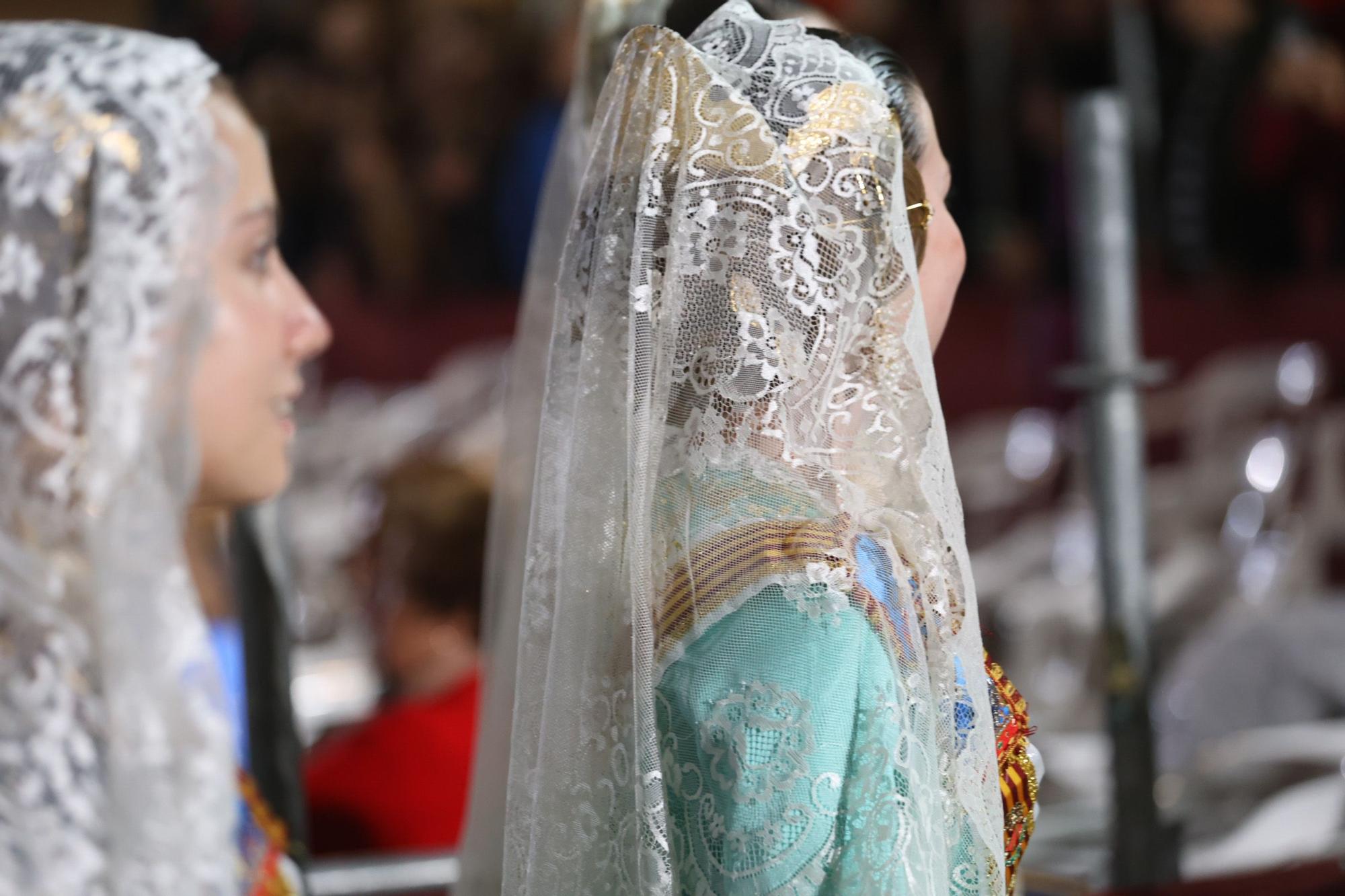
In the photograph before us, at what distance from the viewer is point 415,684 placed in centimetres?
324

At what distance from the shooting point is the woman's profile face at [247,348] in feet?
4.81

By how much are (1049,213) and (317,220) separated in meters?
3.10

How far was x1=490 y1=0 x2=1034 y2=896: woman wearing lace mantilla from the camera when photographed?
1.25m

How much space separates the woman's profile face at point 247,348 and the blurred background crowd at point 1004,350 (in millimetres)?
1421

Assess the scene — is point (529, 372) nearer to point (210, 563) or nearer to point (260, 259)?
point (260, 259)

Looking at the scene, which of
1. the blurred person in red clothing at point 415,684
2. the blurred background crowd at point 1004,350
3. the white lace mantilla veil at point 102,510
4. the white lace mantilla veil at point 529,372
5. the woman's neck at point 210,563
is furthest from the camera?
the woman's neck at point 210,563

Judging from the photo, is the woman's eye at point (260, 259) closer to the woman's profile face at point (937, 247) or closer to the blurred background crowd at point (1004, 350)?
the woman's profile face at point (937, 247)

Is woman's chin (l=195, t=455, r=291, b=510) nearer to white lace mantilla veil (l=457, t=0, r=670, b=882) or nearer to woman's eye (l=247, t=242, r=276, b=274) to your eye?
woman's eye (l=247, t=242, r=276, b=274)

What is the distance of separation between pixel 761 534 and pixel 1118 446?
1173mm

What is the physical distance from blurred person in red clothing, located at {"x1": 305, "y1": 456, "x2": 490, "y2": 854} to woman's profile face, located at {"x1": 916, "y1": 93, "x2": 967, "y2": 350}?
64.5 inches

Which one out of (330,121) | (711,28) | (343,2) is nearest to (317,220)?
(330,121)

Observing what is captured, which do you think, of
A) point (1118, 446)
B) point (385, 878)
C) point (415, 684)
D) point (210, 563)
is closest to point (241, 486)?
point (385, 878)

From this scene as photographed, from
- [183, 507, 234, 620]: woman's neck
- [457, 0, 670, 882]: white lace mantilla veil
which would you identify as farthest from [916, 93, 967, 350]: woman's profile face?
[183, 507, 234, 620]: woman's neck

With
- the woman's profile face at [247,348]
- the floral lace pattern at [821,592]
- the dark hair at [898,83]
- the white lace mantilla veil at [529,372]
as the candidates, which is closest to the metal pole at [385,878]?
the white lace mantilla veil at [529,372]
